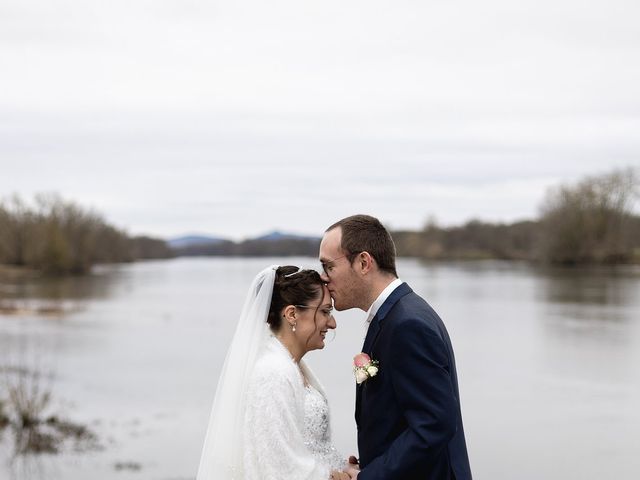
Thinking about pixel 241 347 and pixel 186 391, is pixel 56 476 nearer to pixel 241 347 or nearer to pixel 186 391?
pixel 186 391

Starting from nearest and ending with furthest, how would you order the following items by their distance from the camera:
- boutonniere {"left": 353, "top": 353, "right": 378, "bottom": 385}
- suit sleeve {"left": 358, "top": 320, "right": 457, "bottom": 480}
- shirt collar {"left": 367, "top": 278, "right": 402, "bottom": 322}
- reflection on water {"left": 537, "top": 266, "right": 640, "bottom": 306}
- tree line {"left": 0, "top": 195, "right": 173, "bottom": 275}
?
suit sleeve {"left": 358, "top": 320, "right": 457, "bottom": 480}, boutonniere {"left": 353, "top": 353, "right": 378, "bottom": 385}, shirt collar {"left": 367, "top": 278, "right": 402, "bottom": 322}, reflection on water {"left": 537, "top": 266, "right": 640, "bottom": 306}, tree line {"left": 0, "top": 195, "right": 173, "bottom": 275}

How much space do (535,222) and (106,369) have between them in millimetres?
92575

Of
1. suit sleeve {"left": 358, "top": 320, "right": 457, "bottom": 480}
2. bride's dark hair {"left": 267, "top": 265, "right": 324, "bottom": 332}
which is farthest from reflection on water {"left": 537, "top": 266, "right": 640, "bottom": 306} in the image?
suit sleeve {"left": 358, "top": 320, "right": 457, "bottom": 480}

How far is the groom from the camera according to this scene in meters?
3.22

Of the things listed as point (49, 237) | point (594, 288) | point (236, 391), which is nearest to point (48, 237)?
point (49, 237)

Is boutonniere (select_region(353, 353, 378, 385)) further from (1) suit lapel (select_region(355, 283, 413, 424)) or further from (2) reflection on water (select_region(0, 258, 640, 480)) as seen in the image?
(2) reflection on water (select_region(0, 258, 640, 480))

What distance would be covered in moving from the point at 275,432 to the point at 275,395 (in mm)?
171

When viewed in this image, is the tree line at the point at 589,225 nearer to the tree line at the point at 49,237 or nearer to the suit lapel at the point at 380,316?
the tree line at the point at 49,237

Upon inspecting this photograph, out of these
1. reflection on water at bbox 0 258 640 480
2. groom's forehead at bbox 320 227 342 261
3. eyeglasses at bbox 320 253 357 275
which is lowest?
reflection on water at bbox 0 258 640 480

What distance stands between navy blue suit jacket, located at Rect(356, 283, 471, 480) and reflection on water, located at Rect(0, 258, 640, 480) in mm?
10987

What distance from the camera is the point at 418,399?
322 centimetres

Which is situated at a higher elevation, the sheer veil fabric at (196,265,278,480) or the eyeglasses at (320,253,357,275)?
the eyeglasses at (320,253,357,275)

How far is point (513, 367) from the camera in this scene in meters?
25.5

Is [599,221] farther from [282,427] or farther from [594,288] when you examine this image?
[282,427]
